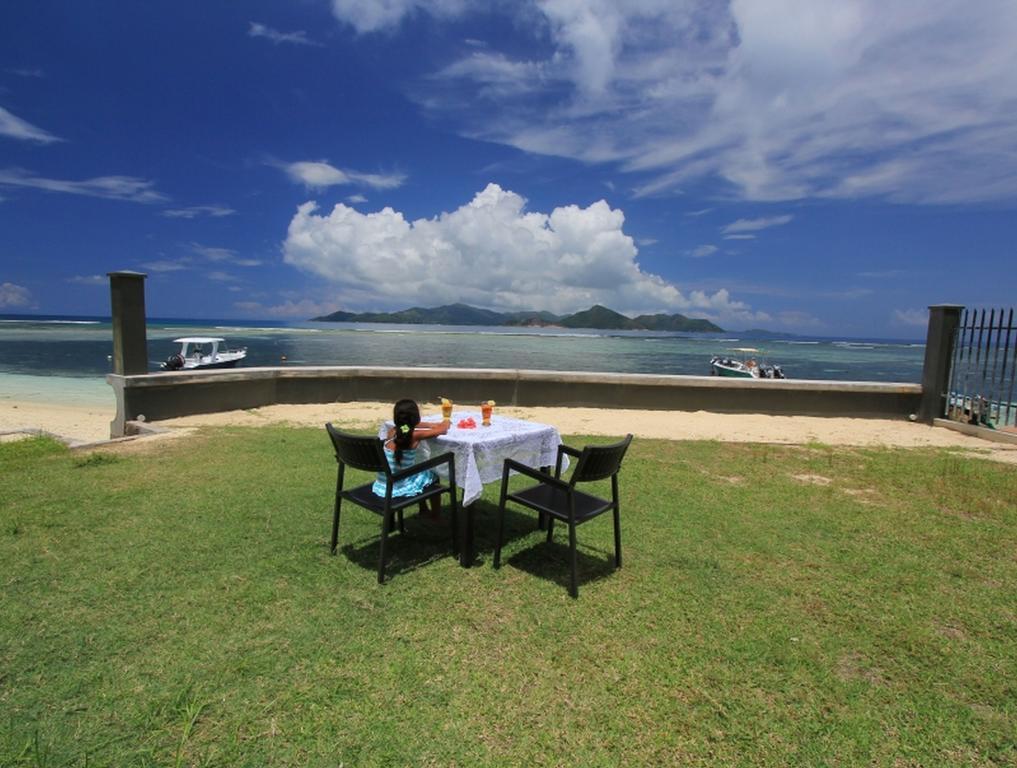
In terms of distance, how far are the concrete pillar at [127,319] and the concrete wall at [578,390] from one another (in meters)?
1.70

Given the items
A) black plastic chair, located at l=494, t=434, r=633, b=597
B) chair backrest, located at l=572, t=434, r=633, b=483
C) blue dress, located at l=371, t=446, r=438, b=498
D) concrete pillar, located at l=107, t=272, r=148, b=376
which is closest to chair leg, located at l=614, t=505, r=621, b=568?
black plastic chair, located at l=494, t=434, r=633, b=597

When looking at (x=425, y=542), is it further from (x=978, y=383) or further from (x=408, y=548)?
(x=978, y=383)

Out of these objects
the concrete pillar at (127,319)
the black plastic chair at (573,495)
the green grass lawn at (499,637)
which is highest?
the concrete pillar at (127,319)

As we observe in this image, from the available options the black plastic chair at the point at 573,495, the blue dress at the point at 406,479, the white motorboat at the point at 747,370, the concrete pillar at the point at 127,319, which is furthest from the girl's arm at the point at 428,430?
the white motorboat at the point at 747,370

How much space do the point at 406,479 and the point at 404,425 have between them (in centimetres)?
38

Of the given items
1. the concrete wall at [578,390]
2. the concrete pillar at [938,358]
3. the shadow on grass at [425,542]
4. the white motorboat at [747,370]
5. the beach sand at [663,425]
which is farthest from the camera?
the white motorboat at [747,370]

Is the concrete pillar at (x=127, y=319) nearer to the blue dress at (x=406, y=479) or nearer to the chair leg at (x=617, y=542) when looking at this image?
the blue dress at (x=406, y=479)

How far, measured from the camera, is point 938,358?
1019cm

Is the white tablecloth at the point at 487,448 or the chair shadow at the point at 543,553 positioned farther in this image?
the chair shadow at the point at 543,553

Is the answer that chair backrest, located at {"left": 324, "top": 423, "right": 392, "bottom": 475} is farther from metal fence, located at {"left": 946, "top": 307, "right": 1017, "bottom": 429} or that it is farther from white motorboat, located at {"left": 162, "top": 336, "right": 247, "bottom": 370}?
white motorboat, located at {"left": 162, "top": 336, "right": 247, "bottom": 370}

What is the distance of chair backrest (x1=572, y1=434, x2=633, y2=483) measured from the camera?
10.9ft

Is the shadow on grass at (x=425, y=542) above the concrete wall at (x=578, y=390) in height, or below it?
below

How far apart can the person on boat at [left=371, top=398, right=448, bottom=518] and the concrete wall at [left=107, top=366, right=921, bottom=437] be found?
729 cm

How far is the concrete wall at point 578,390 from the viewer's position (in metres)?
10.6
